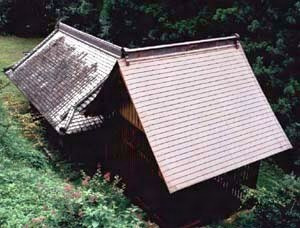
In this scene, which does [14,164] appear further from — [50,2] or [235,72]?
[50,2]

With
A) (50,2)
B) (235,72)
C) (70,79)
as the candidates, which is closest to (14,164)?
(70,79)

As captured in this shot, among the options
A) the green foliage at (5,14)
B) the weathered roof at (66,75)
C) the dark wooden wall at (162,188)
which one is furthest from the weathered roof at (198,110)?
the green foliage at (5,14)

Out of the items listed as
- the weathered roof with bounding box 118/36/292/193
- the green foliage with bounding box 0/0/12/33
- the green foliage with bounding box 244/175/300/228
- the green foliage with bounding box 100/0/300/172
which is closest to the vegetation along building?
the weathered roof with bounding box 118/36/292/193

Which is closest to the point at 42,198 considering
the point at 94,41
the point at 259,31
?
the point at 94,41

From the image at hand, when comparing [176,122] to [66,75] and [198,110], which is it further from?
[66,75]

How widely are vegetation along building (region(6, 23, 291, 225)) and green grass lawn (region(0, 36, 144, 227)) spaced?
3.91 ft

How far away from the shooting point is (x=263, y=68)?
575 inches

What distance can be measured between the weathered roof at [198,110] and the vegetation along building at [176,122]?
0.03 meters

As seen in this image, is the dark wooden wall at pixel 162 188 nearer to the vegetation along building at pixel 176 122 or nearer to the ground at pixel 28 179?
the vegetation along building at pixel 176 122

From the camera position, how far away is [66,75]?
47.2 feet

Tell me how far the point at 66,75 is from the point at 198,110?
566 centimetres

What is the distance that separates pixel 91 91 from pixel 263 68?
6295 millimetres

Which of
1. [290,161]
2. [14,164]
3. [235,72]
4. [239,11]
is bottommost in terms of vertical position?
[290,161]

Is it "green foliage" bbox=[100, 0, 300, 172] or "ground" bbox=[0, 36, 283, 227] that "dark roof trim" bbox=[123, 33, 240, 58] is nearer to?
"green foliage" bbox=[100, 0, 300, 172]
